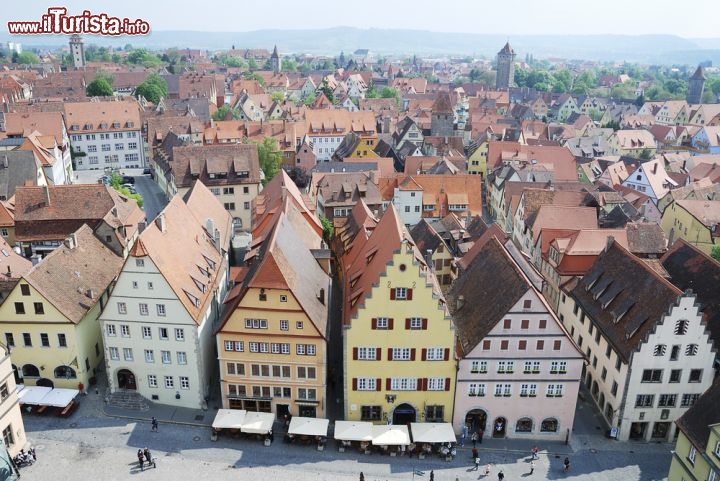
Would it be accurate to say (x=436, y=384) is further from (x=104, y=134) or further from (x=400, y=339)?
(x=104, y=134)

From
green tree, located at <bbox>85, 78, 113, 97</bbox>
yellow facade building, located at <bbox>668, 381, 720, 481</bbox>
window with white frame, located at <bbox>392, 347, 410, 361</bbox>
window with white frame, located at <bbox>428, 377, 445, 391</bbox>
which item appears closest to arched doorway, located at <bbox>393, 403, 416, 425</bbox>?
window with white frame, located at <bbox>428, 377, 445, 391</bbox>

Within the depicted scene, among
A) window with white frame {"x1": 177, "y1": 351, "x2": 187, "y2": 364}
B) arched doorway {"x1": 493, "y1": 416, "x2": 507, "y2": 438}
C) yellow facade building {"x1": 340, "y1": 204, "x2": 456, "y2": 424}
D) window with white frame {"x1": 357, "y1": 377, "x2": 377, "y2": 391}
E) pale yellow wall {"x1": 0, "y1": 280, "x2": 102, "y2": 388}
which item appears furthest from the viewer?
window with white frame {"x1": 177, "y1": 351, "x2": 187, "y2": 364}

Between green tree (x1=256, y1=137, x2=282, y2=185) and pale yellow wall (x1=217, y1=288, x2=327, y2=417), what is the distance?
64.5 meters

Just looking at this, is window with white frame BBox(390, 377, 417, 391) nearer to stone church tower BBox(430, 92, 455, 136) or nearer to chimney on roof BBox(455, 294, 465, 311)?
chimney on roof BBox(455, 294, 465, 311)

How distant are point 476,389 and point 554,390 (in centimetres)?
648

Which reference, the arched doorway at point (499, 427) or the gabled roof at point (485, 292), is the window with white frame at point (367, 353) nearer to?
the gabled roof at point (485, 292)

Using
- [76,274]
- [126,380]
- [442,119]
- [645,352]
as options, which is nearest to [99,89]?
[442,119]

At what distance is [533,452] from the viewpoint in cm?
5116

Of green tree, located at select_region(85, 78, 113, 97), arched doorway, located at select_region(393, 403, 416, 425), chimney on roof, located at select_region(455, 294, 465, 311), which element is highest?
green tree, located at select_region(85, 78, 113, 97)

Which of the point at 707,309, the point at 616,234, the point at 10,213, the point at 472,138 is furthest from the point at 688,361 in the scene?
the point at 472,138

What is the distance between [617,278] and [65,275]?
5117 centimetres

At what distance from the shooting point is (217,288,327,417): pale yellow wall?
169 feet

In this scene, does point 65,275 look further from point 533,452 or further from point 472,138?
point 472,138

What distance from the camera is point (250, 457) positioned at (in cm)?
5016
